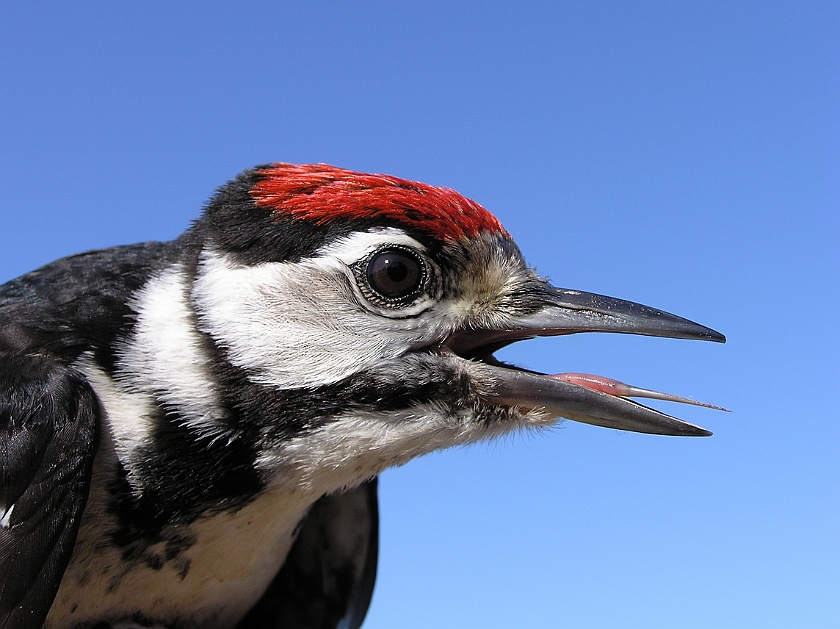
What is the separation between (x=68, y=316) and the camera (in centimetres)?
345

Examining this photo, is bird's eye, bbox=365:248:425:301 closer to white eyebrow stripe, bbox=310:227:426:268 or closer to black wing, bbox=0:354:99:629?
white eyebrow stripe, bbox=310:227:426:268

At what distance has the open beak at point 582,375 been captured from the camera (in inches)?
128

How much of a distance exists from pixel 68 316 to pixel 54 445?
25.9 inches

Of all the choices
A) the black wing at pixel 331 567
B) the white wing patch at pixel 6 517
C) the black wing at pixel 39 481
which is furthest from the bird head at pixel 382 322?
the black wing at pixel 331 567

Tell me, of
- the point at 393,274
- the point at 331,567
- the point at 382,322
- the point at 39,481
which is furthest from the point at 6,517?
the point at 331,567

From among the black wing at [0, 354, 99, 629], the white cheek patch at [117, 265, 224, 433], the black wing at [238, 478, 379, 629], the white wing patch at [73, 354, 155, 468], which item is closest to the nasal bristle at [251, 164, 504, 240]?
the white cheek patch at [117, 265, 224, 433]

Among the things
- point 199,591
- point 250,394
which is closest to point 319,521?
point 199,591

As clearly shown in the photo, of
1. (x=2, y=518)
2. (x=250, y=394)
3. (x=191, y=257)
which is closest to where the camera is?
(x=2, y=518)

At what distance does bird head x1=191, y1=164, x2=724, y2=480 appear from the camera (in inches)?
124

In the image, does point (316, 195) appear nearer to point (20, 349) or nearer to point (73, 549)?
point (20, 349)

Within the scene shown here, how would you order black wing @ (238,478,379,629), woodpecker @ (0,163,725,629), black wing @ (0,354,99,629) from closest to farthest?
black wing @ (0,354,99,629), woodpecker @ (0,163,725,629), black wing @ (238,478,379,629)

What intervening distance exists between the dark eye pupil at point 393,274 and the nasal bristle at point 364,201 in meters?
0.14

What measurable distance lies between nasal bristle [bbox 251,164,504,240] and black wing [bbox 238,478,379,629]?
6.08ft

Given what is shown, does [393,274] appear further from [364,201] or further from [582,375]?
[582,375]
